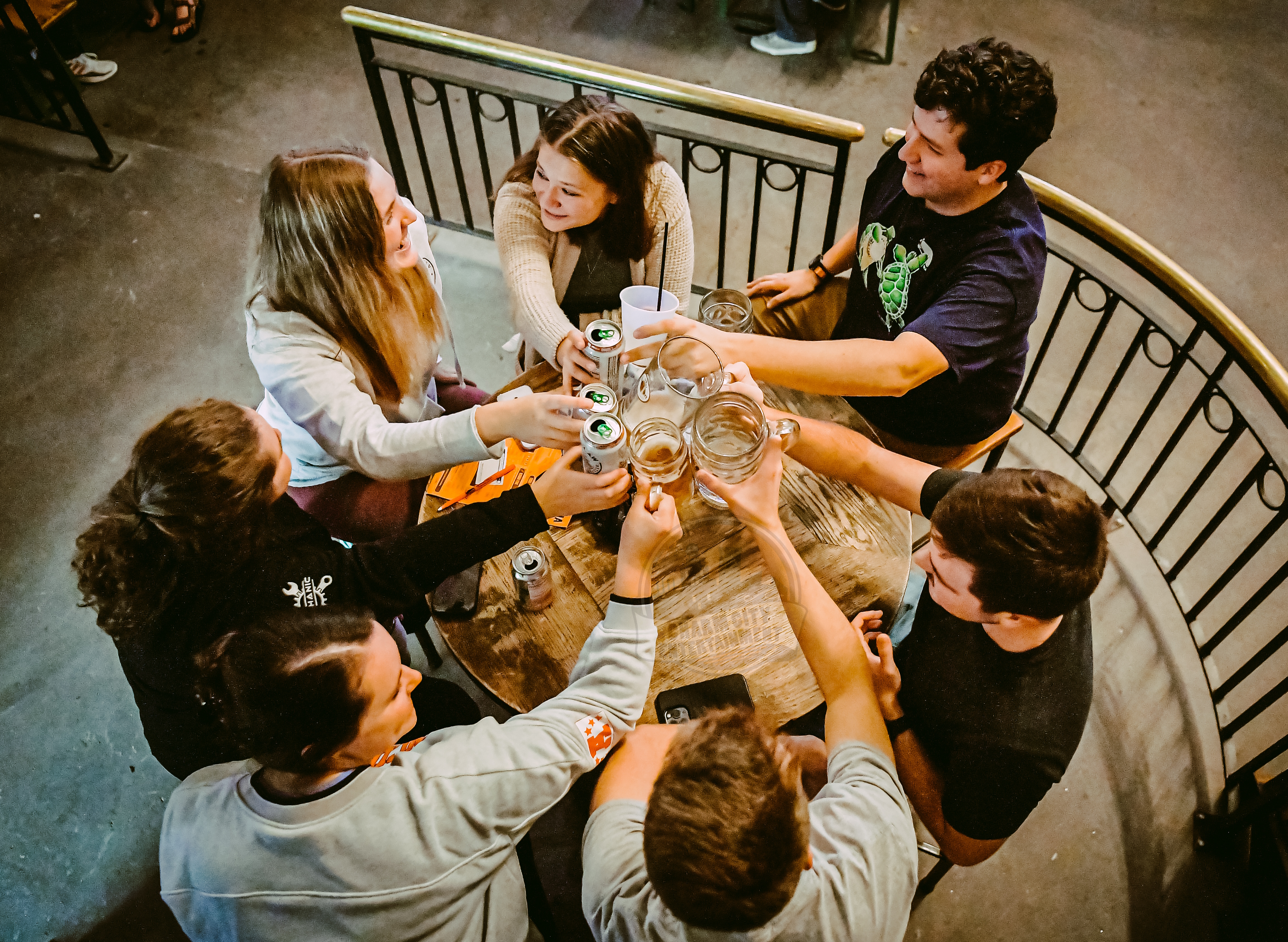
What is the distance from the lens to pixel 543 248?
89.4 inches

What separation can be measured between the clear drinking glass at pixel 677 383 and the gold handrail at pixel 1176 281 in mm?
1003

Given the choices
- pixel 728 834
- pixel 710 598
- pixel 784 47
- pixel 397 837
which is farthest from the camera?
pixel 784 47

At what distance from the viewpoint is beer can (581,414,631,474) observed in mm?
1521

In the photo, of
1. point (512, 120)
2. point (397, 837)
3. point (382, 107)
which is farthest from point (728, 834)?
point (382, 107)

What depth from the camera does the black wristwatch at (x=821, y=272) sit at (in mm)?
2457

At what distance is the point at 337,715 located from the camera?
49.9 inches

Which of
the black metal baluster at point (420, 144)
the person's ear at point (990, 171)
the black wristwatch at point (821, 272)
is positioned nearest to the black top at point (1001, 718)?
the person's ear at point (990, 171)

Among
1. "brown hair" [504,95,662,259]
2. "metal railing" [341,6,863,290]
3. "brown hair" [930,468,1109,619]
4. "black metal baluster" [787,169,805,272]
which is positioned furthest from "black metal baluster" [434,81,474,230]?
"brown hair" [930,468,1109,619]

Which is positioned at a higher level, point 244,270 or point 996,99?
point 996,99

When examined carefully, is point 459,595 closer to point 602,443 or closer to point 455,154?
point 602,443

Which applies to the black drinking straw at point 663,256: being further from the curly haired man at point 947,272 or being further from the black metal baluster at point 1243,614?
the black metal baluster at point 1243,614

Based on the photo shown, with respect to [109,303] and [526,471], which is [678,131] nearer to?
[526,471]

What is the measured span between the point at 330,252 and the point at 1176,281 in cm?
201

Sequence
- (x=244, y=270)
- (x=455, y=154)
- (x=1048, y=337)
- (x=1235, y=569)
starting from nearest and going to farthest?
(x=1235, y=569) < (x=1048, y=337) < (x=455, y=154) < (x=244, y=270)
